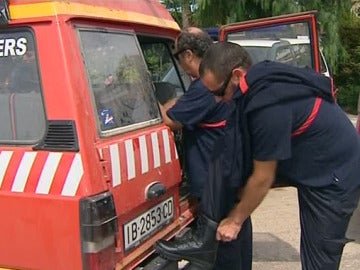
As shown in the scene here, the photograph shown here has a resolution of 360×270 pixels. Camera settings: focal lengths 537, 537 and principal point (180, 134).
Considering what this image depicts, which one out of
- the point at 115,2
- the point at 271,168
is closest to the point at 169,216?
the point at 271,168

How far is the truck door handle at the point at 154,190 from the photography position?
2.82 m

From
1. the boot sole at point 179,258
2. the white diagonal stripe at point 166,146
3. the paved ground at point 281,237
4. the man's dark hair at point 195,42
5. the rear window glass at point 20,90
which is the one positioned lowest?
the paved ground at point 281,237

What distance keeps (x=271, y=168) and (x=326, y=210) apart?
1.51 ft

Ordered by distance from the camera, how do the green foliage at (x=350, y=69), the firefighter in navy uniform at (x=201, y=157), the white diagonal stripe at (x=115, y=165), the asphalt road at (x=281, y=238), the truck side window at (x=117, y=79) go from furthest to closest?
1. the green foliage at (x=350, y=69)
2. the asphalt road at (x=281, y=238)
3. the firefighter in navy uniform at (x=201, y=157)
4. the truck side window at (x=117, y=79)
5. the white diagonal stripe at (x=115, y=165)

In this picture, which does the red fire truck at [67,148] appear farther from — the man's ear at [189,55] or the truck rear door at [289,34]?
the truck rear door at [289,34]

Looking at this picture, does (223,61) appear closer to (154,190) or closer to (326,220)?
(154,190)

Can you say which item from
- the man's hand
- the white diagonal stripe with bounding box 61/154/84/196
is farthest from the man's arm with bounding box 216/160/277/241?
the white diagonal stripe with bounding box 61/154/84/196

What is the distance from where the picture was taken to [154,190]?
285 centimetres

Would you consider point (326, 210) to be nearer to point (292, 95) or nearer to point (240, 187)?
point (240, 187)

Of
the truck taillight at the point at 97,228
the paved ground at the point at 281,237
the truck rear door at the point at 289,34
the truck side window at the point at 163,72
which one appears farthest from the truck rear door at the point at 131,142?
the paved ground at the point at 281,237

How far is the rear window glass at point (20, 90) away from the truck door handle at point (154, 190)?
0.66m

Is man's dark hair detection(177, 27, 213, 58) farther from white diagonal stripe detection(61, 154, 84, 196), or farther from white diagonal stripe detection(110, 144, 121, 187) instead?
white diagonal stripe detection(61, 154, 84, 196)

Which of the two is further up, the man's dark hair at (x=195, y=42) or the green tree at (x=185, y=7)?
the green tree at (x=185, y=7)

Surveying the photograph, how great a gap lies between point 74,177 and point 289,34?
8.52ft
